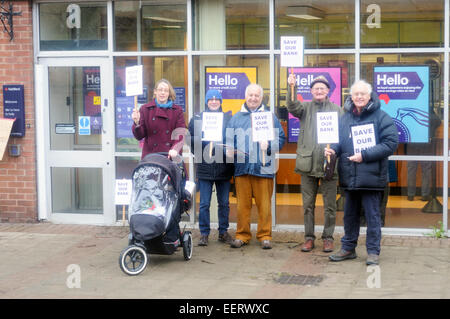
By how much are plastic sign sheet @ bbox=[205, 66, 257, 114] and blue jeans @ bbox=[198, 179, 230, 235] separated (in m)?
1.32

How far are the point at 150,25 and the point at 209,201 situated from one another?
2783mm

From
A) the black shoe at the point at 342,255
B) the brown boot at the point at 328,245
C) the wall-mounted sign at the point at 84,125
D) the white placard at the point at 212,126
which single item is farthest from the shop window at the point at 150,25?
the black shoe at the point at 342,255

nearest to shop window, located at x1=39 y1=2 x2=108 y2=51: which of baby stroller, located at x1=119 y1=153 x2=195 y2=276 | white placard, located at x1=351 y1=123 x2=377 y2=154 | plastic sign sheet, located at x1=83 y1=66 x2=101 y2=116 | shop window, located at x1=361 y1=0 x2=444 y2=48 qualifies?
plastic sign sheet, located at x1=83 y1=66 x2=101 y2=116

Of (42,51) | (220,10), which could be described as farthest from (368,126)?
(42,51)

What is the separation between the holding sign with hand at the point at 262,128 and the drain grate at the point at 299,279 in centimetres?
164

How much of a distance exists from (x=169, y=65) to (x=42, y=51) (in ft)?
6.19

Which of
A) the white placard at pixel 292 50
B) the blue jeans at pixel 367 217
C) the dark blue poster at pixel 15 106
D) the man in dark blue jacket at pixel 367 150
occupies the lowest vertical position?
the blue jeans at pixel 367 217

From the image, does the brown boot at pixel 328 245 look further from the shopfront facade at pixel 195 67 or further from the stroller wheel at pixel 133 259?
the stroller wheel at pixel 133 259

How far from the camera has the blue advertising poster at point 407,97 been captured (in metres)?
9.09

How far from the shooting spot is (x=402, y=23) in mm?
9148

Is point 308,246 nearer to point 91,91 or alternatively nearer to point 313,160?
point 313,160

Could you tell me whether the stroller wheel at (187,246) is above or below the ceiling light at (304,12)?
below

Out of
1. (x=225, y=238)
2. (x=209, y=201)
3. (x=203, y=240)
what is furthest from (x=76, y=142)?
(x=225, y=238)

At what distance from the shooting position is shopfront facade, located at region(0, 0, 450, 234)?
9.15 meters
